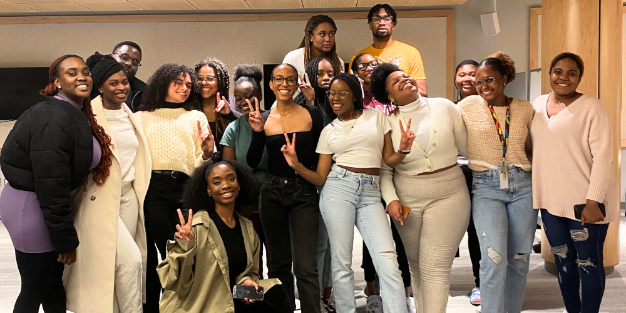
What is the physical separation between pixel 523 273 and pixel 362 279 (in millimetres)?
1691

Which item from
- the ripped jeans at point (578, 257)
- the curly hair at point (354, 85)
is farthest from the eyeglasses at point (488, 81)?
the ripped jeans at point (578, 257)

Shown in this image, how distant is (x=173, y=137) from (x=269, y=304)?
3.68 ft

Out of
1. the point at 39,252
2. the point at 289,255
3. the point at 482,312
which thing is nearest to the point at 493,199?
the point at 482,312

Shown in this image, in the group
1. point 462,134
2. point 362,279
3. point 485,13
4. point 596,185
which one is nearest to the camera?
point 596,185

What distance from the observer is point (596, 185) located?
2.94m

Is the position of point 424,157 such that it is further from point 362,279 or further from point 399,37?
point 399,37

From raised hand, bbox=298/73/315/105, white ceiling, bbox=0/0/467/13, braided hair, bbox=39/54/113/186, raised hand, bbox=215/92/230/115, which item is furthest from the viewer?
white ceiling, bbox=0/0/467/13

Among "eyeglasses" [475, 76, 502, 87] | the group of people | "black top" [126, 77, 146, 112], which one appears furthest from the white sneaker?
"black top" [126, 77, 146, 112]

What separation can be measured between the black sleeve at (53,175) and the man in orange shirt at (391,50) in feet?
6.93

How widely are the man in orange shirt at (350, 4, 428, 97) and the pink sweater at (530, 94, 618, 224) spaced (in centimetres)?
110

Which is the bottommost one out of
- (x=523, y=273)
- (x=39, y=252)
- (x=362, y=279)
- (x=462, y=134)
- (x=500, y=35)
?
(x=362, y=279)

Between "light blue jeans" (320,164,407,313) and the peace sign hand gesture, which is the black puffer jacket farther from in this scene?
the peace sign hand gesture

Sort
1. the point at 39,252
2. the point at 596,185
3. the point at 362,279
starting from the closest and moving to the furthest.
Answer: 1. the point at 39,252
2. the point at 596,185
3. the point at 362,279

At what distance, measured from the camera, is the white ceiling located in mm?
6867
